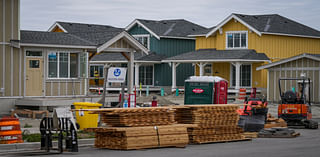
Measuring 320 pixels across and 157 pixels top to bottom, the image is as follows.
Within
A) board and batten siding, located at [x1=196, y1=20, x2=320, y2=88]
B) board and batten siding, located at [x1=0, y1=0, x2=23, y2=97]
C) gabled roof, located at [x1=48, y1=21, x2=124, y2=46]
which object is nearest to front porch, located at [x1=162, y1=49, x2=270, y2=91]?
board and batten siding, located at [x1=196, y1=20, x2=320, y2=88]

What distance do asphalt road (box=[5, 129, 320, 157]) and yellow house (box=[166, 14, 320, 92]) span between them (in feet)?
87.1

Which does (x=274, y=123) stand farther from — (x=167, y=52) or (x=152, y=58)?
(x=167, y=52)

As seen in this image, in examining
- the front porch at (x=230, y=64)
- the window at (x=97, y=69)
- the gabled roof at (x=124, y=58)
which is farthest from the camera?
the window at (x=97, y=69)

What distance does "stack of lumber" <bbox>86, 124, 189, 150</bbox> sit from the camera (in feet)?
49.7

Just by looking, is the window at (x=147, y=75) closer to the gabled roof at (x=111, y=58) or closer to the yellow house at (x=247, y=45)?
the gabled roof at (x=111, y=58)

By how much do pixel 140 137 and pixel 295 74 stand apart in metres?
25.4

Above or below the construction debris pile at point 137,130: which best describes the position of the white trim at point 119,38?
above

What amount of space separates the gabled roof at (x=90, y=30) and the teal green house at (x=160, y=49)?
8.00ft

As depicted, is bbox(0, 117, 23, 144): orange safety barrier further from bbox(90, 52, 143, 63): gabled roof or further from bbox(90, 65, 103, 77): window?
bbox(90, 65, 103, 77): window

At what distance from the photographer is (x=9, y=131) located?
1546 centimetres

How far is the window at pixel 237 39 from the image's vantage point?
46.7 meters

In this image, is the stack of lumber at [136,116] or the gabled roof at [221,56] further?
the gabled roof at [221,56]

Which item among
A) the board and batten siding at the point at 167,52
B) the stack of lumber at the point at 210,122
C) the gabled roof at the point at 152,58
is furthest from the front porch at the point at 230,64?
the stack of lumber at the point at 210,122

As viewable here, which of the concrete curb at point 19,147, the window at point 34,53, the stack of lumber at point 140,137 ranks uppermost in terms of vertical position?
the window at point 34,53
